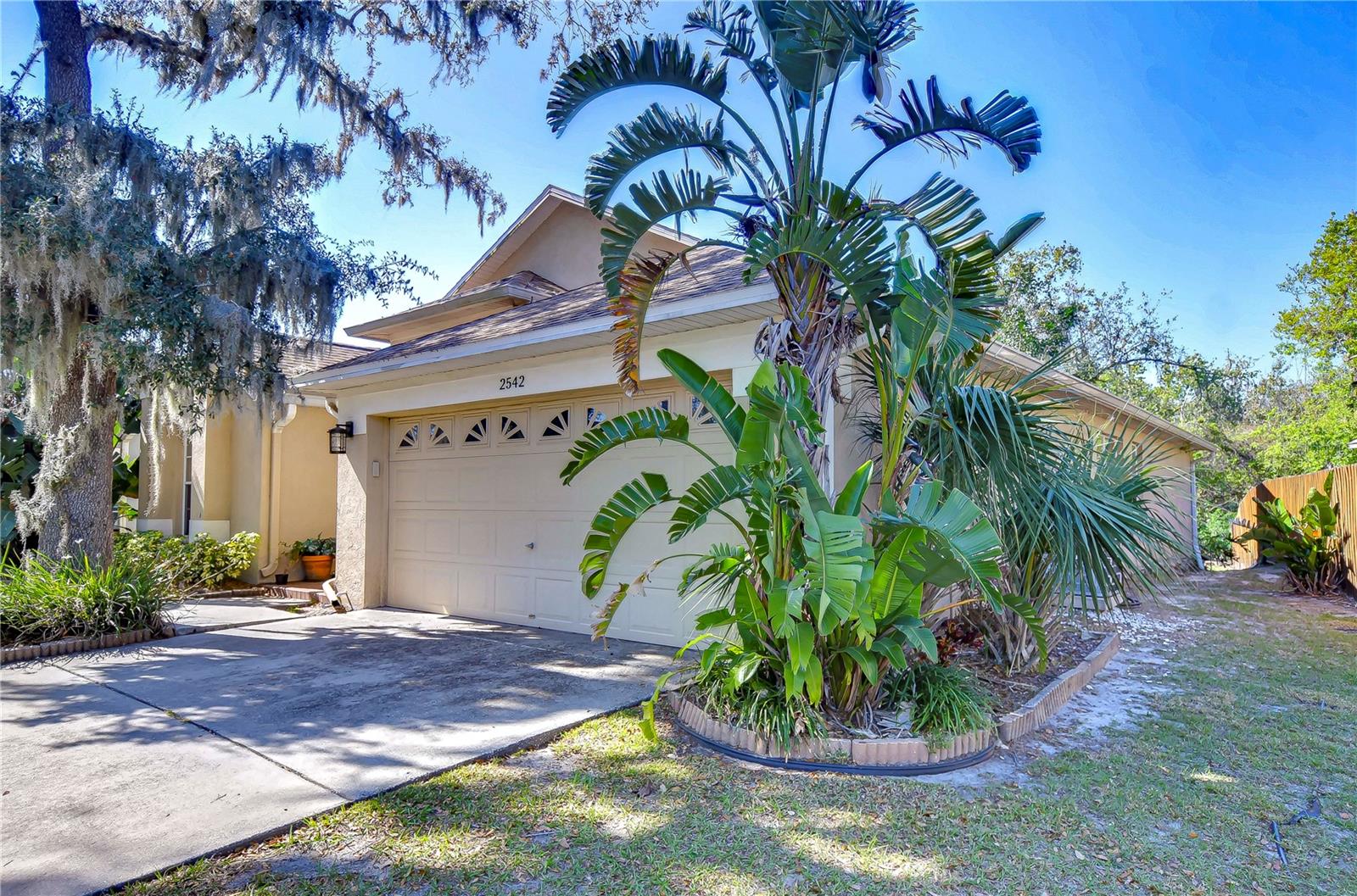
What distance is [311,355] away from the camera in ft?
32.3

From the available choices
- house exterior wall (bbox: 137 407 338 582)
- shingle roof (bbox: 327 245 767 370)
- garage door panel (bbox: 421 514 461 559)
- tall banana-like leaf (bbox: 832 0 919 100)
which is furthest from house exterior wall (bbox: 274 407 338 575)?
tall banana-like leaf (bbox: 832 0 919 100)

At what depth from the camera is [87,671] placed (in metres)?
6.37

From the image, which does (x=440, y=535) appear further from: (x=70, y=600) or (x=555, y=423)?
(x=70, y=600)

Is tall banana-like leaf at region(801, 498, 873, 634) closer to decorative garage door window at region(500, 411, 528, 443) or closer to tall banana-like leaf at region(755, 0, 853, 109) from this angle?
tall banana-like leaf at region(755, 0, 853, 109)

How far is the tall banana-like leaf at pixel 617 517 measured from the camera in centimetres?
459

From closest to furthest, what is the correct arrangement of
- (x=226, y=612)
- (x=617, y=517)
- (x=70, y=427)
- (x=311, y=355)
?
(x=617, y=517) → (x=70, y=427) → (x=226, y=612) → (x=311, y=355)

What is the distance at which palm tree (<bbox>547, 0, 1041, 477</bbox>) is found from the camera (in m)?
4.65

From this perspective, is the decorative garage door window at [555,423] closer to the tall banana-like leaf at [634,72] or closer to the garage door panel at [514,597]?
the garage door panel at [514,597]

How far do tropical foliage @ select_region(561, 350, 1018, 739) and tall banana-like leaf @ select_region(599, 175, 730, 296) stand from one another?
0.94 metres

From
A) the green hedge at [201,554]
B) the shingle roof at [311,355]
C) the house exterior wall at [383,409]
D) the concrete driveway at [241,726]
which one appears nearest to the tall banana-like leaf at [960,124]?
the house exterior wall at [383,409]

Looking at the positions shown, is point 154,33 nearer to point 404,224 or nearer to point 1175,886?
point 404,224

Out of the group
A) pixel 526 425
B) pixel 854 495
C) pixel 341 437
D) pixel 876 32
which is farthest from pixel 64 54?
pixel 854 495

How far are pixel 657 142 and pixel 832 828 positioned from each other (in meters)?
4.34

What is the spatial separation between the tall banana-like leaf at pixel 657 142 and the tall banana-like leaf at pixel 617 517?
7.39 ft
